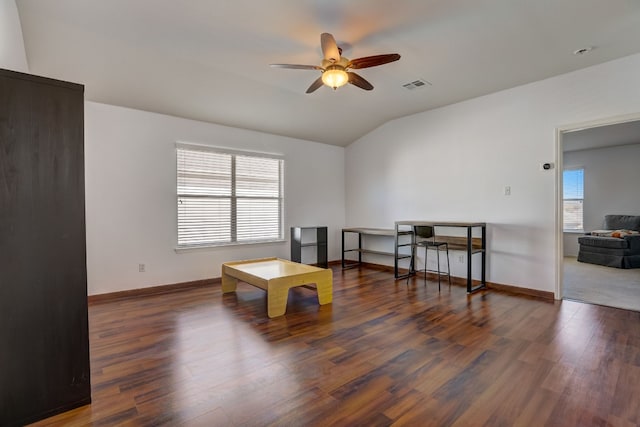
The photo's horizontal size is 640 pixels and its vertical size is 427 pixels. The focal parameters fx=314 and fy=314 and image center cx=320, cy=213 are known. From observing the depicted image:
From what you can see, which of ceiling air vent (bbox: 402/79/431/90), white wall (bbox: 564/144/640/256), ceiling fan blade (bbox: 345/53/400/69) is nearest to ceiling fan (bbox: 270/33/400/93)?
ceiling fan blade (bbox: 345/53/400/69)

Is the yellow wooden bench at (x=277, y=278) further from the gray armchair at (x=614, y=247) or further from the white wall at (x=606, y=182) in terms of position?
the white wall at (x=606, y=182)

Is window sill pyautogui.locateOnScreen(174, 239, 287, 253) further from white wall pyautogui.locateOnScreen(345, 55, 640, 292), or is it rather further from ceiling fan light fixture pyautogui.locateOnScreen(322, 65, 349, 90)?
ceiling fan light fixture pyautogui.locateOnScreen(322, 65, 349, 90)

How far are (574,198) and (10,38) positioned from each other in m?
10.1

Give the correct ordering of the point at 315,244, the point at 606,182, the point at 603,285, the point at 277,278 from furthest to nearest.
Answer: the point at 606,182, the point at 315,244, the point at 603,285, the point at 277,278

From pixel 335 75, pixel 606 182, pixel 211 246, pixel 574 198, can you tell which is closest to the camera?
pixel 335 75

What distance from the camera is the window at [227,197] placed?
15.4 feet

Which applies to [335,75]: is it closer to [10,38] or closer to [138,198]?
[10,38]

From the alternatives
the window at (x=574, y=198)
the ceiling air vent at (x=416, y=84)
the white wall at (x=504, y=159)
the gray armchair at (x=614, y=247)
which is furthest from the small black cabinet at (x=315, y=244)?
the window at (x=574, y=198)

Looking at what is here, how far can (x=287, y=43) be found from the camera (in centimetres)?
314

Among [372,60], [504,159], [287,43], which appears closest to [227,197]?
[287,43]

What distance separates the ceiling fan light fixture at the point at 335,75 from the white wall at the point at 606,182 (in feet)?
24.3

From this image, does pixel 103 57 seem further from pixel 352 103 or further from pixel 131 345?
pixel 352 103


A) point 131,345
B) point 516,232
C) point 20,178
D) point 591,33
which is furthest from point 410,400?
point 591,33

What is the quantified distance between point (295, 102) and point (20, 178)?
3.65m
